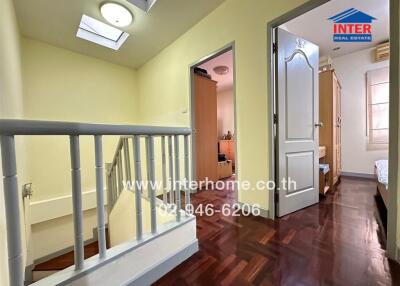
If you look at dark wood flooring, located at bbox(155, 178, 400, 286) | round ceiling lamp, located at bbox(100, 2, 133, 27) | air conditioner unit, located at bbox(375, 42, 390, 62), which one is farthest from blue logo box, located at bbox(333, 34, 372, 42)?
round ceiling lamp, located at bbox(100, 2, 133, 27)

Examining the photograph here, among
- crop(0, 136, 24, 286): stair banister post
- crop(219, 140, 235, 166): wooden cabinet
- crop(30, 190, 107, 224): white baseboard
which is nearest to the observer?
crop(0, 136, 24, 286): stair banister post

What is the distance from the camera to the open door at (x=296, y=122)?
5.93ft

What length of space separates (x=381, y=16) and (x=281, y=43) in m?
2.06

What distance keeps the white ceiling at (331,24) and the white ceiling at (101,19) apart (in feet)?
4.68

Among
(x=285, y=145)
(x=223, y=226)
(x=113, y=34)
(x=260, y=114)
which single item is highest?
(x=113, y=34)

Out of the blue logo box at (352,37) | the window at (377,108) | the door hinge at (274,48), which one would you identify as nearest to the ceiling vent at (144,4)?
the door hinge at (274,48)

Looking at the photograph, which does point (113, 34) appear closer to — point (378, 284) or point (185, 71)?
point (185, 71)

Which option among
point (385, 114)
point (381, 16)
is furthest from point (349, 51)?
point (385, 114)

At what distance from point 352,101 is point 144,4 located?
4.11 meters

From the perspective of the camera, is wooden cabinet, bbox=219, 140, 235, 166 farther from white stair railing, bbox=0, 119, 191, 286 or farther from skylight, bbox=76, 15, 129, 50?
white stair railing, bbox=0, 119, 191, 286

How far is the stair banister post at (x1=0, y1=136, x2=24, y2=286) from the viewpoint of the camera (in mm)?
638

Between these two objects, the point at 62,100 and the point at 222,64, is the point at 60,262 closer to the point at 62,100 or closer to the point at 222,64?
the point at 62,100

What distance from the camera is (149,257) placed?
3.45 feet

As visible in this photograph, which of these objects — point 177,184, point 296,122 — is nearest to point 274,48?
point 296,122
